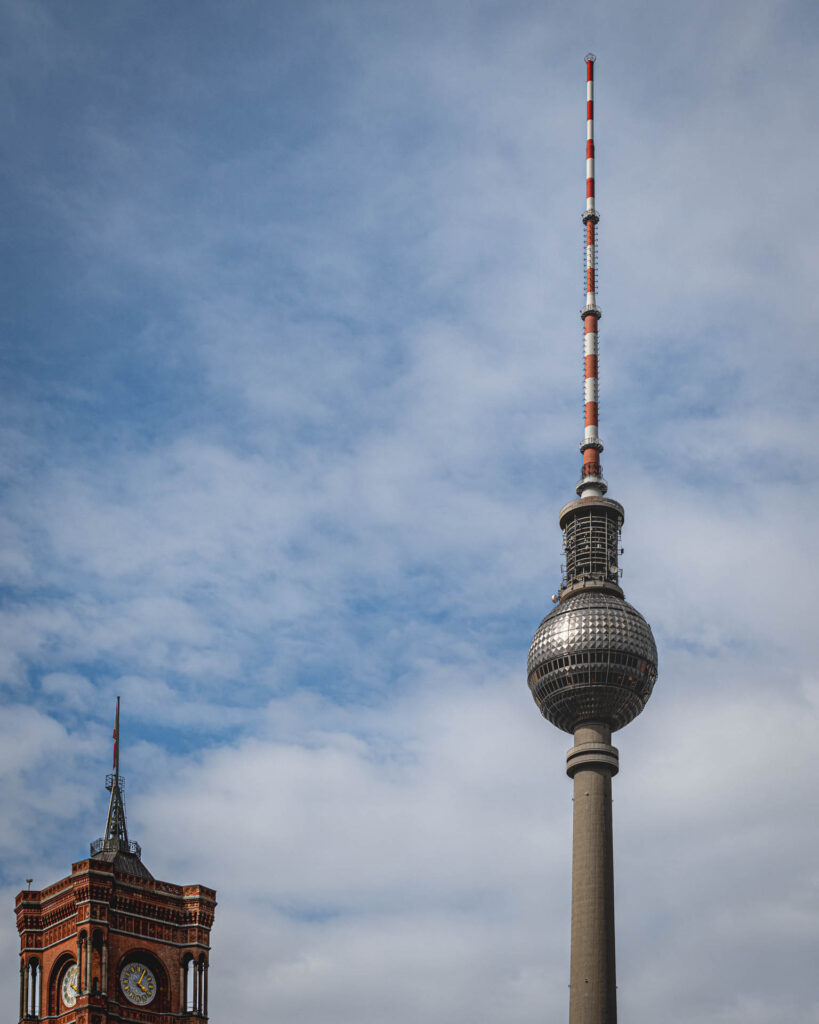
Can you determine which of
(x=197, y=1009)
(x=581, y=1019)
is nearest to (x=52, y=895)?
(x=197, y=1009)

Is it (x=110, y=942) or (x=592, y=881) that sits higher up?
(x=592, y=881)

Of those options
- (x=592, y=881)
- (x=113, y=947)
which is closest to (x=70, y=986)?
(x=113, y=947)

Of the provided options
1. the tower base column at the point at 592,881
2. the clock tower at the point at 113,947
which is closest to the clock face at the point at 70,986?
the clock tower at the point at 113,947

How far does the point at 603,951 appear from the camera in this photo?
18275 centimetres

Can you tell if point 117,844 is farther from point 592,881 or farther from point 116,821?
point 592,881

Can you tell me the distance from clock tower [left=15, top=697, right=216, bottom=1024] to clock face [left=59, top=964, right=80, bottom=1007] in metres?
0.08

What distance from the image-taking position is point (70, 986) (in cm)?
12650

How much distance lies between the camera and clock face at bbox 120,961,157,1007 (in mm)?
127312

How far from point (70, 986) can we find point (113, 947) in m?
4.46

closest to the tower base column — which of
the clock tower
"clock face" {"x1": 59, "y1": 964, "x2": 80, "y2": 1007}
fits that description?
the clock tower

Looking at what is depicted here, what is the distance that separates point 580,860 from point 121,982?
75.8 metres

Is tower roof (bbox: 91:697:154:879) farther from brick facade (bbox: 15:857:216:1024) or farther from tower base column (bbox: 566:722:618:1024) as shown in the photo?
tower base column (bbox: 566:722:618:1024)

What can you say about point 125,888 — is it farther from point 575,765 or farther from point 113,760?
point 575,765

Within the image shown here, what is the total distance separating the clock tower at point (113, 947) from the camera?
126 m
